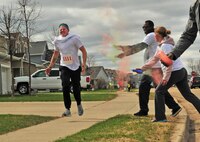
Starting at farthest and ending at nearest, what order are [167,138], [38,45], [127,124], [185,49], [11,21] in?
1. [38,45]
2. [11,21]
3. [127,124]
4. [167,138]
5. [185,49]

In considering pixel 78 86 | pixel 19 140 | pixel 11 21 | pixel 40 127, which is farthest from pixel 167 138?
pixel 11 21

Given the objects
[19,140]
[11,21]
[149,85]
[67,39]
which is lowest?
[19,140]

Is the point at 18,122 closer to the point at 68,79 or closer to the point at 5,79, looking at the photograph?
the point at 68,79

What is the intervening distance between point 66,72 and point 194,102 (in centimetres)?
298

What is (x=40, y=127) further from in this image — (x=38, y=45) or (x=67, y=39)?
(x=38, y=45)

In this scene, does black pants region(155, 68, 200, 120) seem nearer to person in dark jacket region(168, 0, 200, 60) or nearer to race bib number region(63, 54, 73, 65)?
race bib number region(63, 54, 73, 65)

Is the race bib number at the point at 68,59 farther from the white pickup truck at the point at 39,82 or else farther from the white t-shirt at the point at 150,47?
the white pickup truck at the point at 39,82

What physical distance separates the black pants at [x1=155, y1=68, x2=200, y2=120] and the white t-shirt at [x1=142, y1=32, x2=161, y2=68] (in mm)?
878

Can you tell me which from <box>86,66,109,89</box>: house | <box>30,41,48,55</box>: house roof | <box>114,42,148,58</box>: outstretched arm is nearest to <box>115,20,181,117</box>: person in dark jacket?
<box>114,42,148,58</box>: outstretched arm

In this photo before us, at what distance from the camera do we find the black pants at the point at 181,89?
784cm

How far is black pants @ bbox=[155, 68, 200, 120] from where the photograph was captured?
7841mm

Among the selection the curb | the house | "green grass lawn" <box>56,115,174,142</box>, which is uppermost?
the house

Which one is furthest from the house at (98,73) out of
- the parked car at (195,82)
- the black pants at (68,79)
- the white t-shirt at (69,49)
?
the parked car at (195,82)

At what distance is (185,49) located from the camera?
17.5 ft
